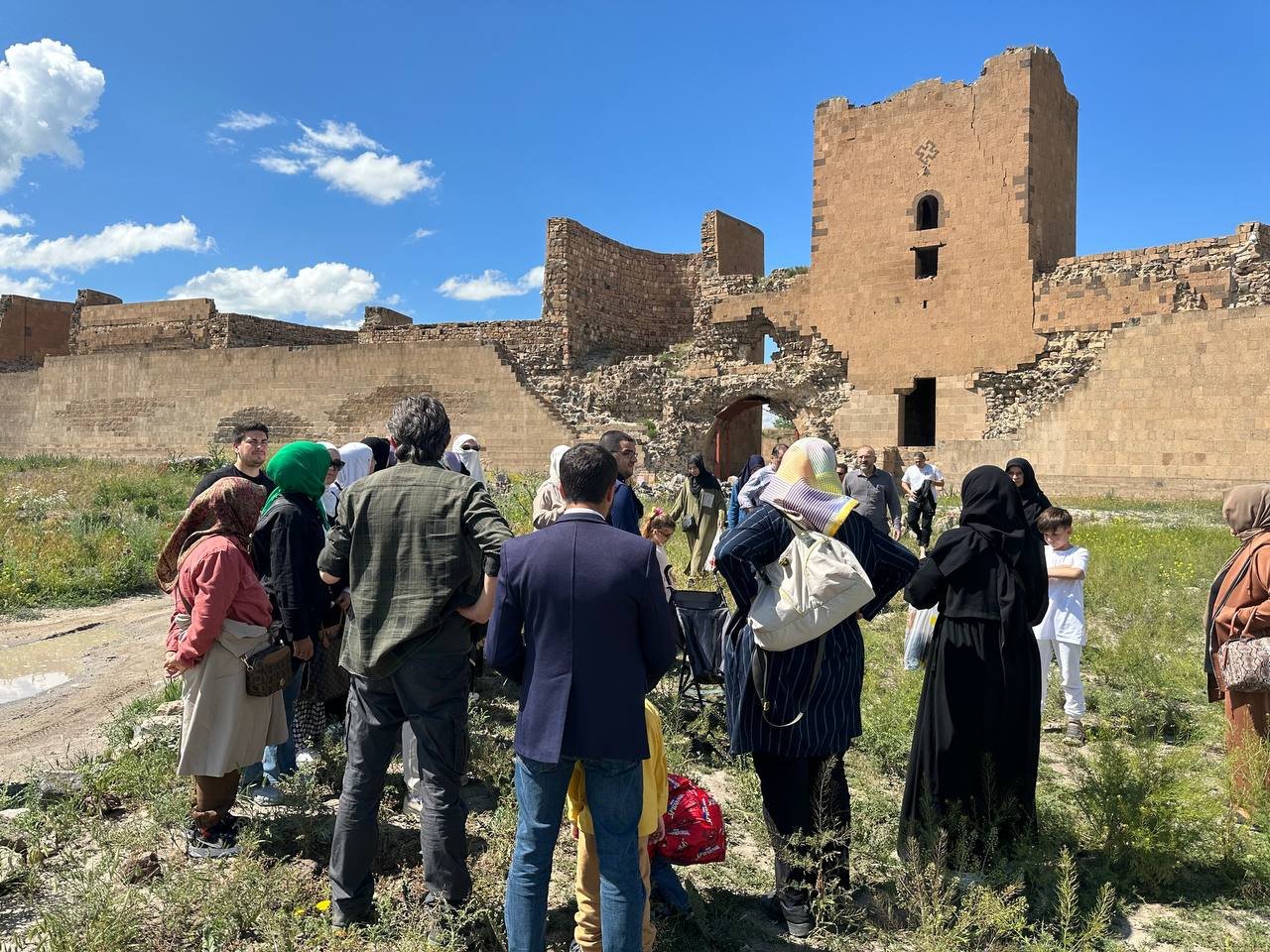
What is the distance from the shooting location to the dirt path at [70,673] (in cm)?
502

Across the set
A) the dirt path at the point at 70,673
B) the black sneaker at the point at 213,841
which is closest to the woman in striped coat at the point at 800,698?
the black sneaker at the point at 213,841

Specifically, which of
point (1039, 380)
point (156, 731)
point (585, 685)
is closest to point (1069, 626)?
point (585, 685)

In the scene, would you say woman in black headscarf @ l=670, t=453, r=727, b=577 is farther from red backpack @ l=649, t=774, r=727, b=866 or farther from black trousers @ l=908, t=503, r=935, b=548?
red backpack @ l=649, t=774, r=727, b=866

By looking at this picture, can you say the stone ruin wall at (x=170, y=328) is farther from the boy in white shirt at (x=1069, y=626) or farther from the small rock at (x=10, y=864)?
the boy in white shirt at (x=1069, y=626)

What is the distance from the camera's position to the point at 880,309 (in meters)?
18.3

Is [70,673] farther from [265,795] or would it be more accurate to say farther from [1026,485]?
[1026,485]

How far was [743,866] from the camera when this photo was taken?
3559mm

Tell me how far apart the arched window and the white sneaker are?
17.8 m

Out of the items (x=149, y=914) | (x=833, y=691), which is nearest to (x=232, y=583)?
(x=149, y=914)

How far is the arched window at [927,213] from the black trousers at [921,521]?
9.56 meters

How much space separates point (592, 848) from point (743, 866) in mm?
1098

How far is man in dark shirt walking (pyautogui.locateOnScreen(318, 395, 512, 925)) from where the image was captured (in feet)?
9.65

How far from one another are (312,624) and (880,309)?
16835 mm

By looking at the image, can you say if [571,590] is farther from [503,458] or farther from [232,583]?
[503,458]
